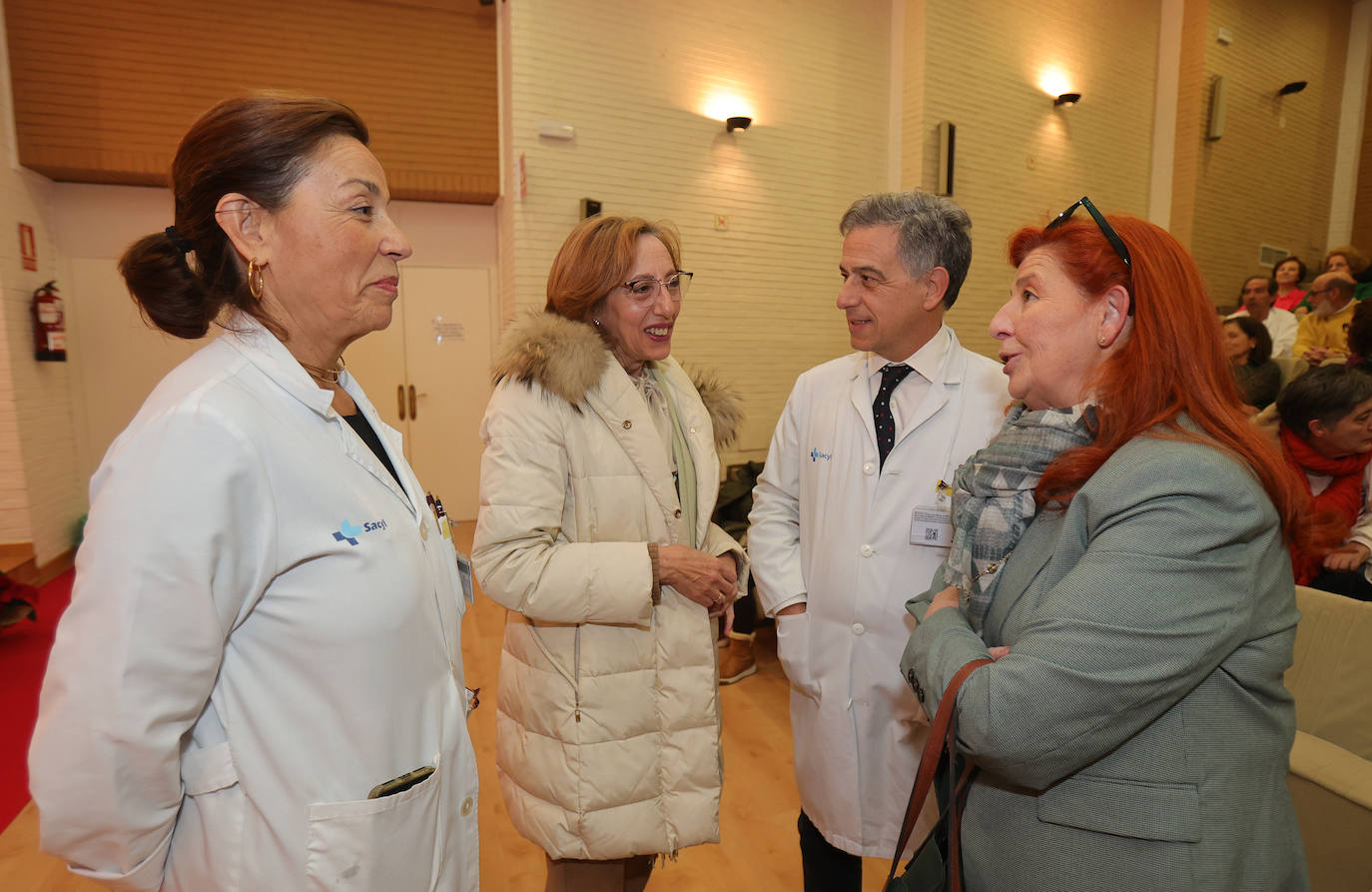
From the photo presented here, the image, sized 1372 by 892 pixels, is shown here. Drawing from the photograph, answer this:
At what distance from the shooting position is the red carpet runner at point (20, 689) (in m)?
3.21

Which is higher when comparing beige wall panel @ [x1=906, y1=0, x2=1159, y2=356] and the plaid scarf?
beige wall panel @ [x1=906, y1=0, x2=1159, y2=356]

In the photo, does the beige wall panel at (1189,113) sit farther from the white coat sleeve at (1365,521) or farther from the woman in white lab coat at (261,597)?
the woman in white lab coat at (261,597)

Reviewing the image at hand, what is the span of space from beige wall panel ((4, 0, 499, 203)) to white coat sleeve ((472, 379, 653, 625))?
224 inches

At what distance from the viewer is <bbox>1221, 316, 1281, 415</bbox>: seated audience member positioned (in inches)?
203

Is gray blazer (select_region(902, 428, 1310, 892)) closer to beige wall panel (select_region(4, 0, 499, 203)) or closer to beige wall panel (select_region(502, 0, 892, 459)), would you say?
beige wall panel (select_region(502, 0, 892, 459))

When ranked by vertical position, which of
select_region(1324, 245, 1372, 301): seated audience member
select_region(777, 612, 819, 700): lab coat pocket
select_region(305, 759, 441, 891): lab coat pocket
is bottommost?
select_region(777, 612, 819, 700): lab coat pocket

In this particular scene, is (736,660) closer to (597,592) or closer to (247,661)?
(597,592)

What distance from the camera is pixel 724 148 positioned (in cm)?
708

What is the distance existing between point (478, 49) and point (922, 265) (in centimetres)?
692

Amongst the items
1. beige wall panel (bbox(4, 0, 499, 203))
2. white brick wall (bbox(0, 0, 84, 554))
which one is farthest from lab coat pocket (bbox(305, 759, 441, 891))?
white brick wall (bbox(0, 0, 84, 554))

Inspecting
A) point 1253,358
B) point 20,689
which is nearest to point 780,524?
point 20,689

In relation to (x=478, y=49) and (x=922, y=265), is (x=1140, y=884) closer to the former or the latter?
(x=922, y=265)

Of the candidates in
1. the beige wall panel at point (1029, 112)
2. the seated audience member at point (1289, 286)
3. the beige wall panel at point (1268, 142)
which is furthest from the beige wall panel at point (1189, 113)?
the seated audience member at point (1289, 286)

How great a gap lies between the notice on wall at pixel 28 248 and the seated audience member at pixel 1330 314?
10376 millimetres
